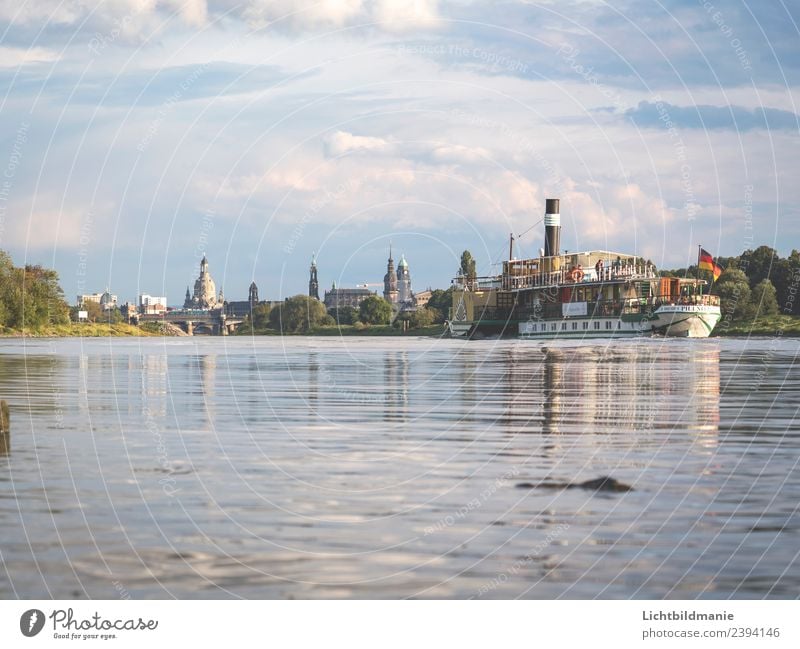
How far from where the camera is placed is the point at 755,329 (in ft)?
447

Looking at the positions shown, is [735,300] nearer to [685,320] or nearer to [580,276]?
[580,276]

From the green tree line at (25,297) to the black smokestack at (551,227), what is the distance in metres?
70.0

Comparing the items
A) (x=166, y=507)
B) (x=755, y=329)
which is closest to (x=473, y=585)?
(x=166, y=507)

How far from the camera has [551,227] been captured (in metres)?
141

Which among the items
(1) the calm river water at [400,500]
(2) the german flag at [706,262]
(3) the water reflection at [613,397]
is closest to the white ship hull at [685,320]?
(2) the german flag at [706,262]

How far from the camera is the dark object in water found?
46.5 ft

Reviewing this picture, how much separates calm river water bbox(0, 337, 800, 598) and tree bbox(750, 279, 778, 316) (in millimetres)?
122731

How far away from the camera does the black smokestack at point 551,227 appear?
460 feet

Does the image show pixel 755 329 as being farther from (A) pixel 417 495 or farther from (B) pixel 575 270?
(A) pixel 417 495

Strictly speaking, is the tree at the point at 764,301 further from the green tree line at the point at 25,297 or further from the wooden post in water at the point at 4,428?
the wooden post in water at the point at 4,428

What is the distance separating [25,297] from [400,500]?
143778mm

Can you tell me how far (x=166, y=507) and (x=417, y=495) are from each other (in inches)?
130

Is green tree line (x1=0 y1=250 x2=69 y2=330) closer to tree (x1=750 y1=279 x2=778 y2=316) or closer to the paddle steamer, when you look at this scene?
the paddle steamer

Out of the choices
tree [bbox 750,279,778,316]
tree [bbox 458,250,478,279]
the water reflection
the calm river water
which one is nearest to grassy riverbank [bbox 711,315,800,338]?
tree [bbox 750,279,778,316]
